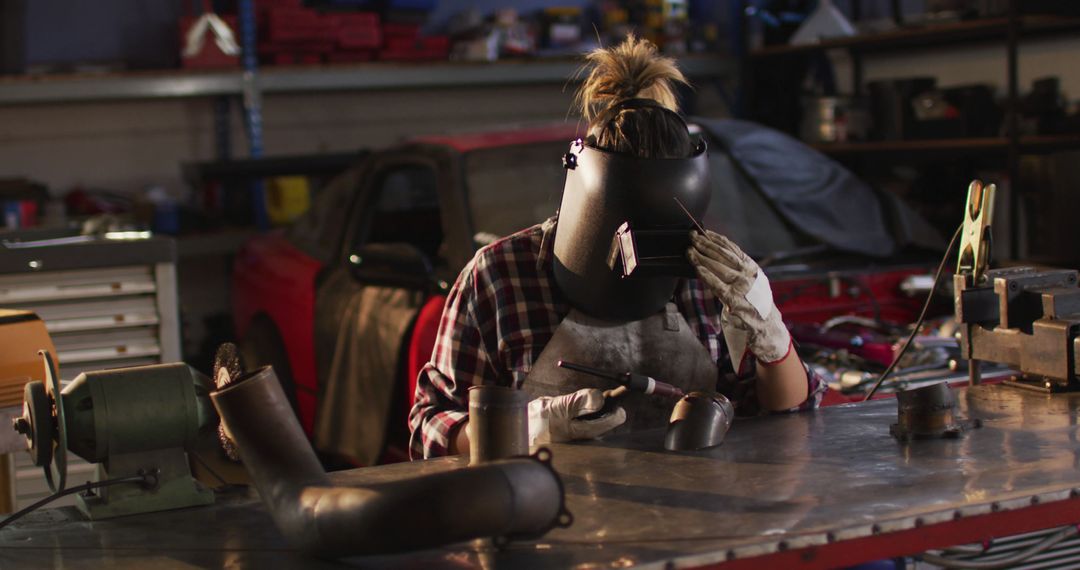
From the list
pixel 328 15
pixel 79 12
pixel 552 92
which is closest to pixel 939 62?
pixel 552 92

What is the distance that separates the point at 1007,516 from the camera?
1.60 metres

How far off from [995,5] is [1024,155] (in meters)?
0.63

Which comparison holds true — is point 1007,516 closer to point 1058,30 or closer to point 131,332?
point 131,332

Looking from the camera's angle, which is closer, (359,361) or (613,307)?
(613,307)

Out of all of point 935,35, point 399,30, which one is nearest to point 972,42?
point 935,35

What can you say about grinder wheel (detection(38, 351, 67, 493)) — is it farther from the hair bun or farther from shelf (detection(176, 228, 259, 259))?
shelf (detection(176, 228, 259, 259))

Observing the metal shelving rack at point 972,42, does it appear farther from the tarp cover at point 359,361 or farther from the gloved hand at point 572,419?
the gloved hand at point 572,419

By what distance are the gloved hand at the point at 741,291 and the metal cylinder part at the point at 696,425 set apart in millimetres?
179

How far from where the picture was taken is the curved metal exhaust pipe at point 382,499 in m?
1.38

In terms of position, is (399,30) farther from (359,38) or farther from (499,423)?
(499,423)

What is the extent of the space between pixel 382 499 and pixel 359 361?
2186mm

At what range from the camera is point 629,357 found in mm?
2176

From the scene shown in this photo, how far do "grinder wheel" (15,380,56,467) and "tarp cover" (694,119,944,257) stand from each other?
99.5 inches

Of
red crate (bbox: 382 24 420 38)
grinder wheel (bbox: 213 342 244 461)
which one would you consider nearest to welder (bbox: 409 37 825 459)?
grinder wheel (bbox: 213 342 244 461)
